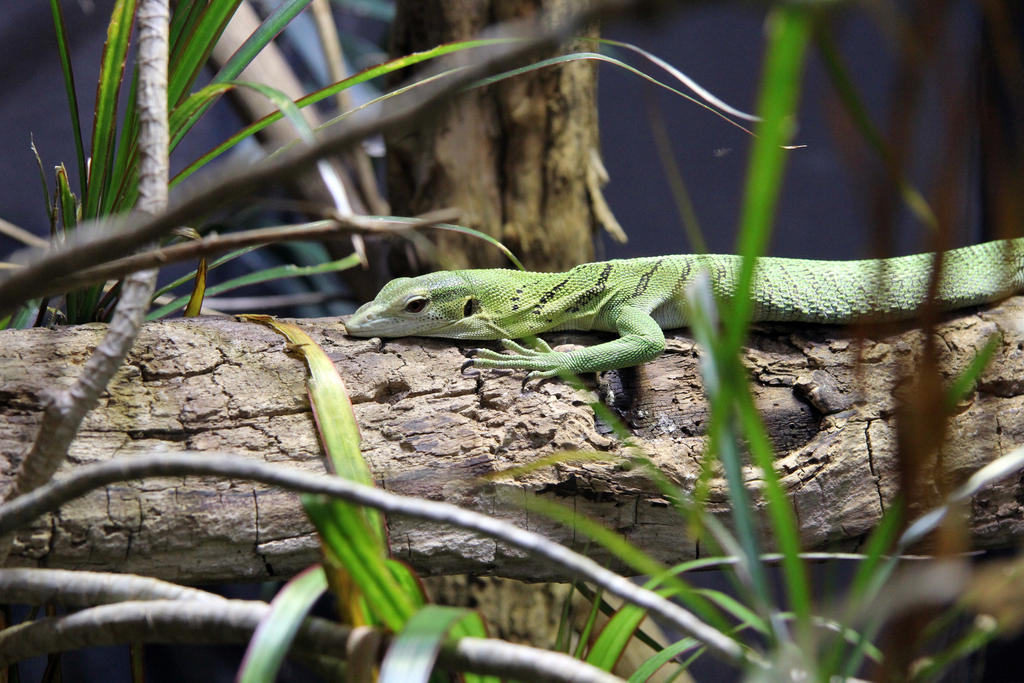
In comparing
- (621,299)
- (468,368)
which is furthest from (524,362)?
(621,299)

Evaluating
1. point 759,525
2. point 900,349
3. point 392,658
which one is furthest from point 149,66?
point 900,349

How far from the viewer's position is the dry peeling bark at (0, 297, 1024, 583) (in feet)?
6.09

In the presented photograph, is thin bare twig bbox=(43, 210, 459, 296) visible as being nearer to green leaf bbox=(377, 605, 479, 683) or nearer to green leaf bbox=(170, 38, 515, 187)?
green leaf bbox=(377, 605, 479, 683)

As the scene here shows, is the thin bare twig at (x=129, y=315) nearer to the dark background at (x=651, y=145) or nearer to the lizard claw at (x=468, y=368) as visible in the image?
the lizard claw at (x=468, y=368)

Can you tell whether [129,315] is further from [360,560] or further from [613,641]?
[613,641]

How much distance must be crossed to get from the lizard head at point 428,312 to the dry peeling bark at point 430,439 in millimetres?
81

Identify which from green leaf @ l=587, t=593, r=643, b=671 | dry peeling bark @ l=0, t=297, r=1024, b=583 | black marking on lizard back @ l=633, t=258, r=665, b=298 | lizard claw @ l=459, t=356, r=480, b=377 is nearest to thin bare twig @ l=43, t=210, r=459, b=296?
dry peeling bark @ l=0, t=297, r=1024, b=583

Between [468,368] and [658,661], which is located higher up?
[468,368]

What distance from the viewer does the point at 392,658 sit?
3.26ft

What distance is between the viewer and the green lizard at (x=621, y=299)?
2.60m

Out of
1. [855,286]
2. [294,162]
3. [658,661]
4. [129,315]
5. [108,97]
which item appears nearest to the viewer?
[294,162]

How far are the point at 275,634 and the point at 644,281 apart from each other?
2351 mm

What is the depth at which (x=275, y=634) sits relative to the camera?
3.39ft

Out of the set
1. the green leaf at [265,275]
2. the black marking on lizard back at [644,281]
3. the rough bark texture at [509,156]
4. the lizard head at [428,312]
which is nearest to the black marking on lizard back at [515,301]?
the lizard head at [428,312]
